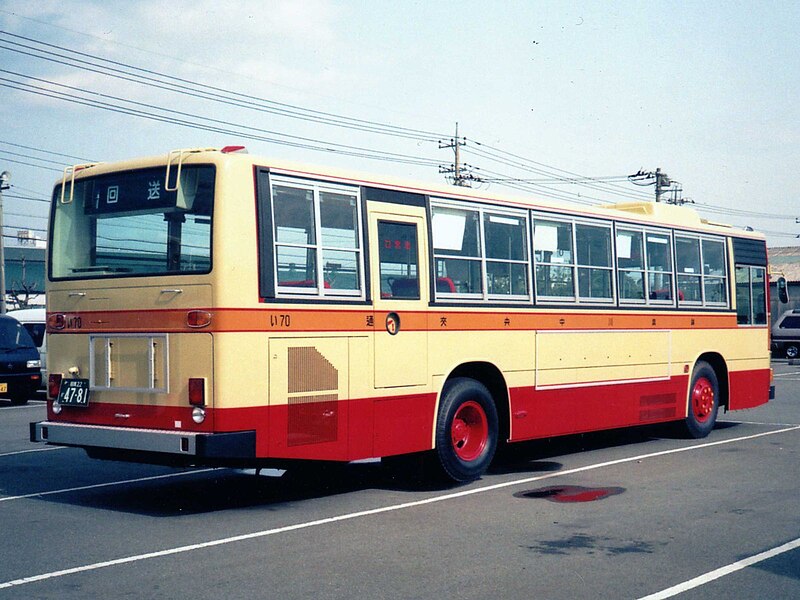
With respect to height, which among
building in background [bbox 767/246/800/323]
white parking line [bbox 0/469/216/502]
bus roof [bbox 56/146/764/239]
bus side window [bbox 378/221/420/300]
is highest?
building in background [bbox 767/246/800/323]

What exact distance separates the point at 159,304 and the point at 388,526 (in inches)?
107

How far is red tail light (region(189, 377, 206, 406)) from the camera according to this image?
27.8 ft

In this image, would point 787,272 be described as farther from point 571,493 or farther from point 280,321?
point 280,321

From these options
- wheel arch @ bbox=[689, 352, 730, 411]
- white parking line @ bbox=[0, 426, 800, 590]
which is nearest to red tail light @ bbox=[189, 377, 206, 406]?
white parking line @ bbox=[0, 426, 800, 590]

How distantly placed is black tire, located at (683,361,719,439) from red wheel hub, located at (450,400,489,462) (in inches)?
186

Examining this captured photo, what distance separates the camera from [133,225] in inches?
365

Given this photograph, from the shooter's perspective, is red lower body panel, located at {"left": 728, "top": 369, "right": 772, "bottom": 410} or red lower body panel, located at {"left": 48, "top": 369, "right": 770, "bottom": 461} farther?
red lower body panel, located at {"left": 728, "top": 369, "right": 772, "bottom": 410}

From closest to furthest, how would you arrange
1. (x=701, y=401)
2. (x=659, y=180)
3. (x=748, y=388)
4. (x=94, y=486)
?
1. (x=94, y=486)
2. (x=701, y=401)
3. (x=748, y=388)
4. (x=659, y=180)

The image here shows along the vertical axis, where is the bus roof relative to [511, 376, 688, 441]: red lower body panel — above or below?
above

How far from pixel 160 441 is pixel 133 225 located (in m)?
2.04

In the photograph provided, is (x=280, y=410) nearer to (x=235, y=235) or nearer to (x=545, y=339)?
(x=235, y=235)

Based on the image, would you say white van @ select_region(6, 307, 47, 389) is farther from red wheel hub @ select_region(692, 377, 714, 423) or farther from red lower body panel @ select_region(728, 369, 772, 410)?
red lower body panel @ select_region(728, 369, 772, 410)

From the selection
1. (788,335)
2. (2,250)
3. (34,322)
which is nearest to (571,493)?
(34,322)

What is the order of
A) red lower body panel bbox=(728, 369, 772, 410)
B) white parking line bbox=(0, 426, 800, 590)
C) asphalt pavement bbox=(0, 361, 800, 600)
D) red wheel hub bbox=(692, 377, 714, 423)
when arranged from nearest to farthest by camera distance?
asphalt pavement bbox=(0, 361, 800, 600) < white parking line bbox=(0, 426, 800, 590) < red wheel hub bbox=(692, 377, 714, 423) < red lower body panel bbox=(728, 369, 772, 410)
